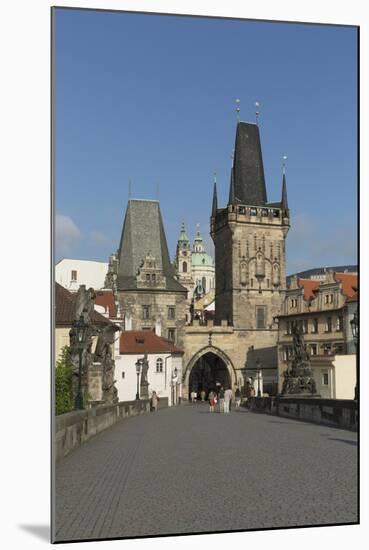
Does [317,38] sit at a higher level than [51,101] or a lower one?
higher

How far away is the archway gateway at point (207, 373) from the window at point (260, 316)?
3709 mm

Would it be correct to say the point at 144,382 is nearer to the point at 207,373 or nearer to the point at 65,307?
the point at 65,307

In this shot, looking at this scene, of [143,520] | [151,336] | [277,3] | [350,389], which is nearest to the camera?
[143,520]

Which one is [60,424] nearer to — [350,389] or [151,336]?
[350,389]

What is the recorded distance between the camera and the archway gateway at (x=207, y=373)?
25342mm

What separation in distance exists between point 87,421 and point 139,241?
4455 mm

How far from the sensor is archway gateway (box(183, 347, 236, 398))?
2534 cm

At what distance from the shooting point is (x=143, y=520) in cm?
768

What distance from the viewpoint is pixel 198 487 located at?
28.0ft

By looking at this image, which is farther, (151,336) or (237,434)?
(151,336)

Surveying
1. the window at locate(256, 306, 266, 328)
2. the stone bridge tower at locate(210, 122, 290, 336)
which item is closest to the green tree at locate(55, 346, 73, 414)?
the stone bridge tower at locate(210, 122, 290, 336)

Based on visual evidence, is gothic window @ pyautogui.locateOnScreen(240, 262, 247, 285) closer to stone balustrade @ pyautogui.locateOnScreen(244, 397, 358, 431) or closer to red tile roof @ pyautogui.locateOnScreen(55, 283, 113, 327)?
stone balustrade @ pyautogui.locateOnScreen(244, 397, 358, 431)
